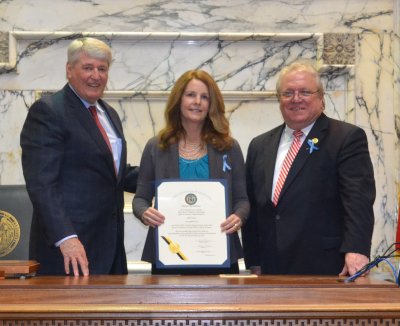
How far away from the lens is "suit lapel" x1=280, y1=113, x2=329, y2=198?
12.5ft

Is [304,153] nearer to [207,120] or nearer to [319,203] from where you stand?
[319,203]

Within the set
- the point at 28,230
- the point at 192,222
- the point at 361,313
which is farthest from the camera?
the point at 28,230

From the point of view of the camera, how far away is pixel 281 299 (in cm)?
258

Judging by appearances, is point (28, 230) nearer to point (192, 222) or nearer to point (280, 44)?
point (192, 222)

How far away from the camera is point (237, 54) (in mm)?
5746

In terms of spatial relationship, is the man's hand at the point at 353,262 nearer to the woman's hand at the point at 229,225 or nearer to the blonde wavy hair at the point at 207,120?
the woman's hand at the point at 229,225

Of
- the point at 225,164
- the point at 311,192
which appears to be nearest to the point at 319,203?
the point at 311,192

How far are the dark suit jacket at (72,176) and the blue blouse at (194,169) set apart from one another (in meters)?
0.34

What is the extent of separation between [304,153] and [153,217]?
2.86 feet

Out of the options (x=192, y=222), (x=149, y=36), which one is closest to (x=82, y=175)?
(x=192, y=222)

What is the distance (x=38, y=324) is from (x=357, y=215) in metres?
1.72

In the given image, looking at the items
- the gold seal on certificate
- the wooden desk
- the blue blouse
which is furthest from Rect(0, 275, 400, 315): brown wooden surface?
the blue blouse

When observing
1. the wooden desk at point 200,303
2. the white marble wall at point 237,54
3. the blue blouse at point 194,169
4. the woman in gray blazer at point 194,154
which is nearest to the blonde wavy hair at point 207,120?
the woman in gray blazer at point 194,154

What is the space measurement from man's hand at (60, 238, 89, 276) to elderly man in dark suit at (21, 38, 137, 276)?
0.03 m
